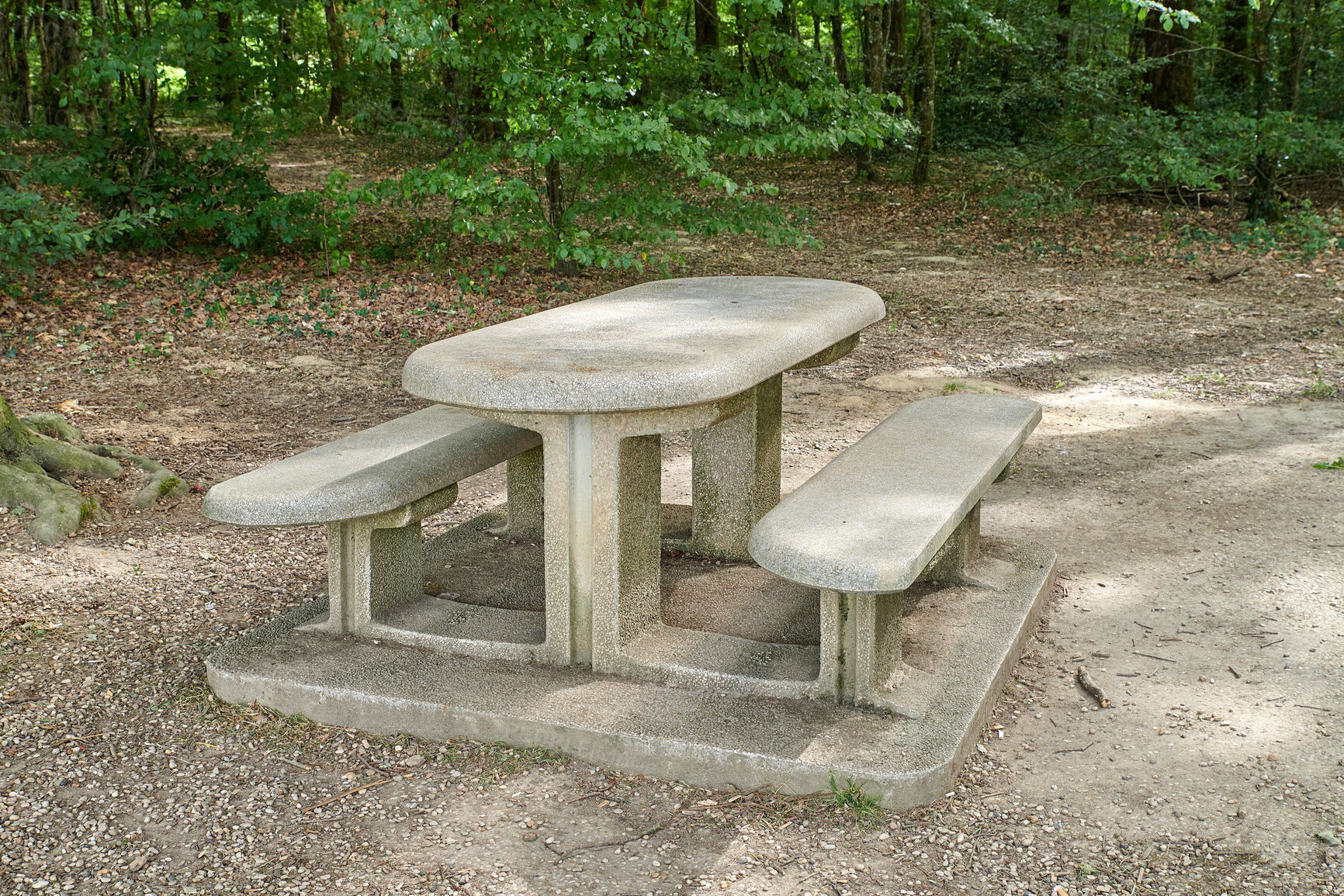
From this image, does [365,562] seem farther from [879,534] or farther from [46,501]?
[46,501]

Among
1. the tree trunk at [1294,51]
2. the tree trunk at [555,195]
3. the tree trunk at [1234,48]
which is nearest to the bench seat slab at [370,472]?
the tree trunk at [555,195]

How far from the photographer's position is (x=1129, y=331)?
324 inches

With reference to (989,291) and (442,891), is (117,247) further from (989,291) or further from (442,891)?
(442,891)

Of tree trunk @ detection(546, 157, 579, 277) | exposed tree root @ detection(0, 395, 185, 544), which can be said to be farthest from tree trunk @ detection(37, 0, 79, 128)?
exposed tree root @ detection(0, 395, 185, 544)

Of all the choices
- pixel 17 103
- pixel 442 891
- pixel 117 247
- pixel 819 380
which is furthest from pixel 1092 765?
pixel 17 103

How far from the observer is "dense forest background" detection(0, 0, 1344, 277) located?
24.6 feet

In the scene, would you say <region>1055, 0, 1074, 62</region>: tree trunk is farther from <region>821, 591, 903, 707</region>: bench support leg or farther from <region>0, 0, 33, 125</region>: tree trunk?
<region>821, 591, 903, 707</region>: bench support leg

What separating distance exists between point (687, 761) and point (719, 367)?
95 centimetres

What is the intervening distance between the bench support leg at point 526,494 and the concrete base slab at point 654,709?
1041 millimetres

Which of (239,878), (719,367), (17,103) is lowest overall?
(239,878)

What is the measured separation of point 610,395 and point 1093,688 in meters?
Answer: 1.66

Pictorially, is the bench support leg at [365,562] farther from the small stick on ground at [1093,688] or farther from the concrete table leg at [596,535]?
the small stick on ground at [1093,688]

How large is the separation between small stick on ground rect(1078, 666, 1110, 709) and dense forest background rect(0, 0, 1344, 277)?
3.34 meters

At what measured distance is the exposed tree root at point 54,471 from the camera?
4531 millimetres
